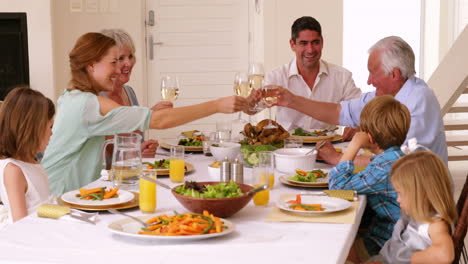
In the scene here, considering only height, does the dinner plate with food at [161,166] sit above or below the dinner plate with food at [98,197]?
below

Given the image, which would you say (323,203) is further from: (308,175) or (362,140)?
(362,140)

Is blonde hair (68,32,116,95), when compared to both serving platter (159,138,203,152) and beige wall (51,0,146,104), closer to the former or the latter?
serving platter (159,138,203,152)

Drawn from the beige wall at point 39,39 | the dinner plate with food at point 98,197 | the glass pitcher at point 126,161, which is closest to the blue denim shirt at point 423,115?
the glass pitcher at point 126,161

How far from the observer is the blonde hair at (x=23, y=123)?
2422 mm

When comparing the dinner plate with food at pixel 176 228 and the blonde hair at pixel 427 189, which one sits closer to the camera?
the dinner plate with food at pixel 176 228

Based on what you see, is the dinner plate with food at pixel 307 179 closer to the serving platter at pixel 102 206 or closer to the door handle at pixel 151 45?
→ the serving platter at pixel 102 206

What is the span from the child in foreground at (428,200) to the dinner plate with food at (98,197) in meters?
0.89

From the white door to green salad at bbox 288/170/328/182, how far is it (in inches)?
170

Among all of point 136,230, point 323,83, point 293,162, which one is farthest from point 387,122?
point 323,83

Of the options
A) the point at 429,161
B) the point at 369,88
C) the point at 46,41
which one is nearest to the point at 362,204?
the point at 429,161

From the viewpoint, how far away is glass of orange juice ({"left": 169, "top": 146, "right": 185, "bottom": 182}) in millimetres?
2430

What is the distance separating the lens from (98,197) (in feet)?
6.82

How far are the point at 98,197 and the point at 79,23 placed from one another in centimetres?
460

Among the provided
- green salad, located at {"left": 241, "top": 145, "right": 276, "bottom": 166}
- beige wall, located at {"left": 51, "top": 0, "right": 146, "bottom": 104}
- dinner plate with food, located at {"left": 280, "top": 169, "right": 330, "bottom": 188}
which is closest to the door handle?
beige wall, located at {"left": 51, "top": 0, "right": 146, "bottom": 104}
